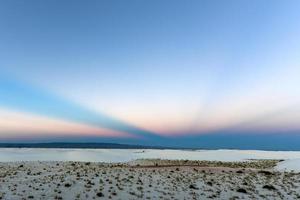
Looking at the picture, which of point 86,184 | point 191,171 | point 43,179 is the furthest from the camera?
point 191,171

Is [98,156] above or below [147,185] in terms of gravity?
above

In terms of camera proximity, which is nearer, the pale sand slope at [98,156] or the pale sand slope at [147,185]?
the pale sand slope at [147,185]

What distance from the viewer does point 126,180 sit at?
3238 cm

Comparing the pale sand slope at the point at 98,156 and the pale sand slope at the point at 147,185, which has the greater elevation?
the pale sand slope at the point at 98,156

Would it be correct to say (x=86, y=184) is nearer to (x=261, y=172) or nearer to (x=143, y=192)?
(x=143, y=192)

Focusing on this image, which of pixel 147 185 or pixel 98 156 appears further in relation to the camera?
pixel 98 156

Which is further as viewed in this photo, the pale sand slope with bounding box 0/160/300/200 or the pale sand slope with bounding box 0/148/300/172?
the pale sand slope with bounding box 0/148/300/172

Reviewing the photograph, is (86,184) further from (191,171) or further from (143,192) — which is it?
(191,171)

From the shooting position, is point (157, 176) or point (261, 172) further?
point (261, 172)

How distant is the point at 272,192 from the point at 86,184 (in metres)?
13.6

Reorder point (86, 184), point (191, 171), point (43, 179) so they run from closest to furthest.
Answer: point (86, 184) < point (43, 179) < point (191, 171)

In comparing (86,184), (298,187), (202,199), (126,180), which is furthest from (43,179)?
(298,187)

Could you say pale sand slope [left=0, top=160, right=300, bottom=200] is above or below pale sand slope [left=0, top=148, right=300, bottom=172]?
below

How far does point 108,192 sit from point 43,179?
6.63 metres
